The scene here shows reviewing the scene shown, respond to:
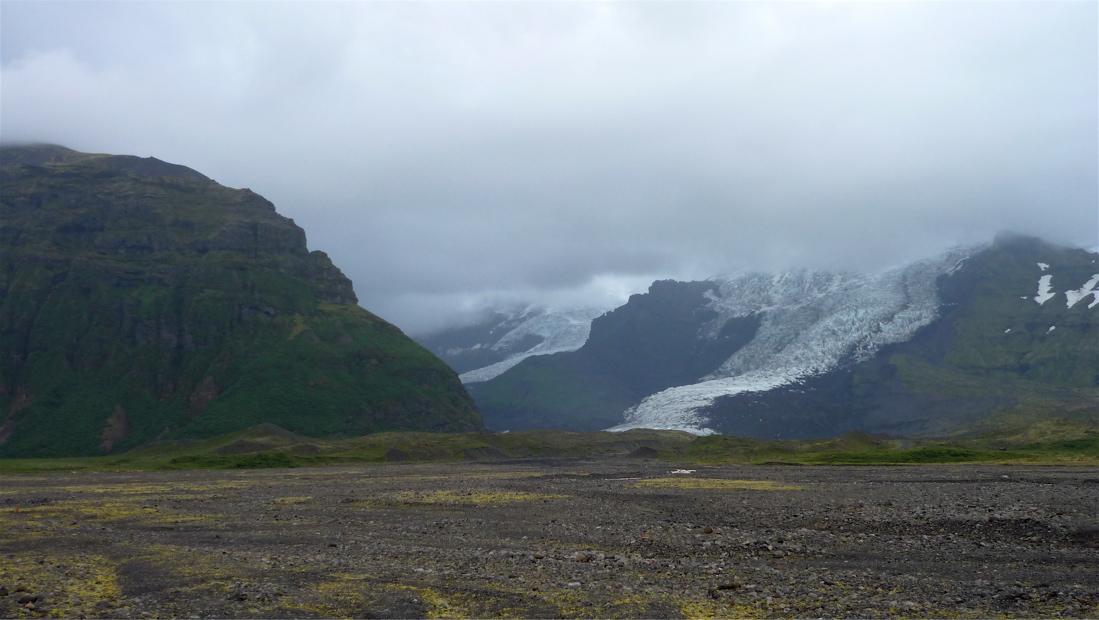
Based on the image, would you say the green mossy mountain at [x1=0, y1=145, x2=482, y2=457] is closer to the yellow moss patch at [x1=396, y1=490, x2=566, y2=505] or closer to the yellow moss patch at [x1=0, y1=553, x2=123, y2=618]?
the yellow moss patch at [x1=396, y1=490, x2=566, y2=505]

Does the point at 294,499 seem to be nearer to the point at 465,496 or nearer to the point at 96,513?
the point at 465,496

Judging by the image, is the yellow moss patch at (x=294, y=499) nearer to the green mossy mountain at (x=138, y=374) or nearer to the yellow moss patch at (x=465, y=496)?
the yellow moss patch at (x=465, y=496)

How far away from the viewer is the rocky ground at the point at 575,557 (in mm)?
17656

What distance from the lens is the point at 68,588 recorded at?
20.2 meters

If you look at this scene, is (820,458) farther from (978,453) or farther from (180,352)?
(180,352)

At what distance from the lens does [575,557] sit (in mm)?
23672

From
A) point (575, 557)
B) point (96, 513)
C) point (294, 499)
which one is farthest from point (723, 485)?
point (96, 513)

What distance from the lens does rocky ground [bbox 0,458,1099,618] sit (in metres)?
17.7

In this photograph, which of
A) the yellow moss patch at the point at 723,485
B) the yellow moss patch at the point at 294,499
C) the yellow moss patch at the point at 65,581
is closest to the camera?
the yellow moss patch at the point at 65,581

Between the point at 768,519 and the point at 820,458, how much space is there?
71.1 metres

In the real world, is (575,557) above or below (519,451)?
above

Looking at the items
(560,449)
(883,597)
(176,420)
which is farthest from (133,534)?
(176,420)

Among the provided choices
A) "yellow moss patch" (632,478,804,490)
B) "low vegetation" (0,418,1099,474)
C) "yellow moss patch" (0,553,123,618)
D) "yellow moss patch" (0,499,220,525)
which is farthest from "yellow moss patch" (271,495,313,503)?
"low vegetation" (0,418,1099,474)

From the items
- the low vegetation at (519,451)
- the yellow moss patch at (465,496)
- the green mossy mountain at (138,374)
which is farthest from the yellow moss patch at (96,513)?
the green mossy mountain at (138,374)
